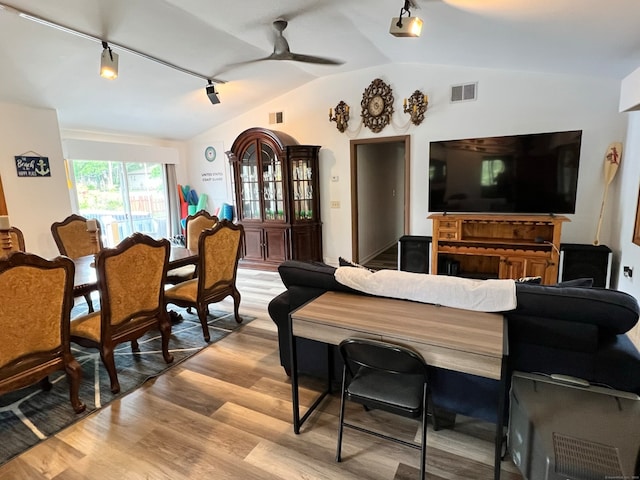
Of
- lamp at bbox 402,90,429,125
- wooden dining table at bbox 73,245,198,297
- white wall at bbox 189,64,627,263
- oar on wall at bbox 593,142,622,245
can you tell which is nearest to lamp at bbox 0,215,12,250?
wooden dining table at bbox 73,245,198,297

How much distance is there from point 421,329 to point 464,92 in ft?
13.1

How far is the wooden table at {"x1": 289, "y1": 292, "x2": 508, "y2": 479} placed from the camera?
1.43 metres

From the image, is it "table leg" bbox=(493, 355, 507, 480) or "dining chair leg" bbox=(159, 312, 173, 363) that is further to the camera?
"dining chair leg" bbox=(159, 312, 173, 363)

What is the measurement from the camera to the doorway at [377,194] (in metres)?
5.31

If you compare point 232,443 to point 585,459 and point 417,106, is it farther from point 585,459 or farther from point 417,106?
point 417,106

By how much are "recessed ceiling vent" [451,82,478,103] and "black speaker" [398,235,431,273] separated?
1.89 metres

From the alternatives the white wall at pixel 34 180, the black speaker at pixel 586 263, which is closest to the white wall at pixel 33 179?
the white wall at pixel 34 180

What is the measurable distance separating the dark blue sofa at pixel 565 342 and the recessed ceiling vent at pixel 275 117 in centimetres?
493

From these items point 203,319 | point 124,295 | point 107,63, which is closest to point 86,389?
point 124,295

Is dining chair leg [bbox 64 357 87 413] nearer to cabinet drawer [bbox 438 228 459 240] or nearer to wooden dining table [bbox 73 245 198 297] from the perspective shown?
wooden dining table [bbox 73 245 198 297]

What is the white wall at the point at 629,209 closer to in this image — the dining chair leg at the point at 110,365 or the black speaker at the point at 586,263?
the black speaker at the point at 586,263

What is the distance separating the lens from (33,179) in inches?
170

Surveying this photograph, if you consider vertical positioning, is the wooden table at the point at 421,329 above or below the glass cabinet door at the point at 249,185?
below

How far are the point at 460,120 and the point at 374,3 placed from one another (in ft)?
7.53
